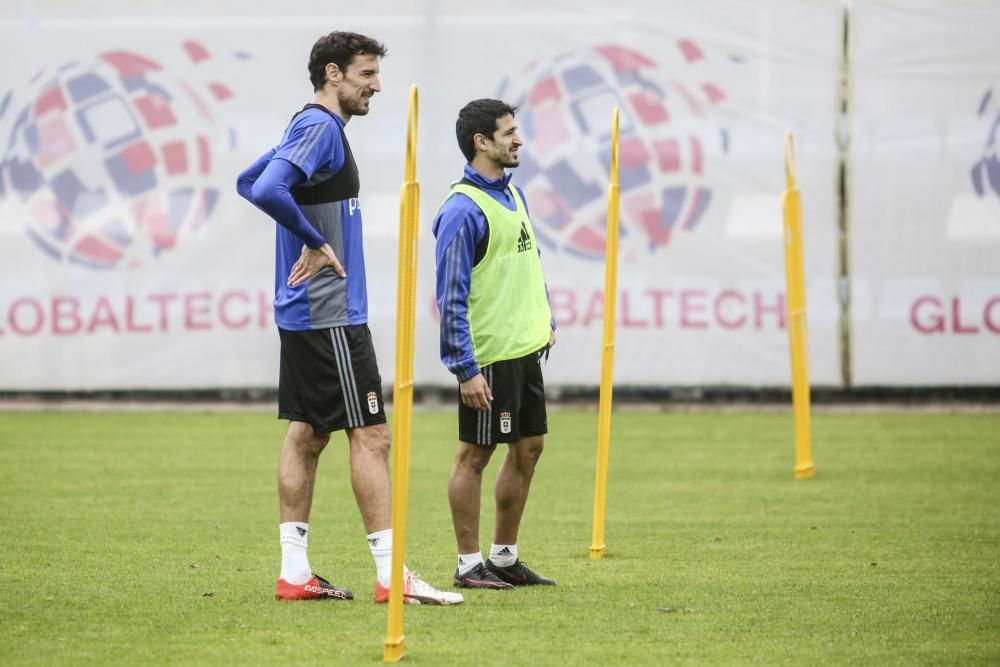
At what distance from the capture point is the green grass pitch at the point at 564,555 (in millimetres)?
5070

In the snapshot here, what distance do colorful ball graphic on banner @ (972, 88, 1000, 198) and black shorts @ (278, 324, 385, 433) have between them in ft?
31.1

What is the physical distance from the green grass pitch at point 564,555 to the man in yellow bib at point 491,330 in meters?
0.30

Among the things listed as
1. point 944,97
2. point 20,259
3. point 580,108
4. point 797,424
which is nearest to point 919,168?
point 944,97

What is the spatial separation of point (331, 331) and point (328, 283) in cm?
17

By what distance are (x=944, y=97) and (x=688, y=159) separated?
2.22 metres

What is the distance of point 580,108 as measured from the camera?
14391mm

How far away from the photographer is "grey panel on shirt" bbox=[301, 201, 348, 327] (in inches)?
226

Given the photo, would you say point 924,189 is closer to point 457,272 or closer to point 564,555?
point 564,555

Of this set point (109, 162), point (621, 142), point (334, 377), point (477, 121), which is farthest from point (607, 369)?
point (109, 162)

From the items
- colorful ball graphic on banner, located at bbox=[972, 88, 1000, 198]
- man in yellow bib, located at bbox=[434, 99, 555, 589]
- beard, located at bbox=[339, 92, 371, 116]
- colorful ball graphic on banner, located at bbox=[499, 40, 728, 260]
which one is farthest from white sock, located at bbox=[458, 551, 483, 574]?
colorful ball graphic on banner, located at bbox=[972, 88, 1000, 198]

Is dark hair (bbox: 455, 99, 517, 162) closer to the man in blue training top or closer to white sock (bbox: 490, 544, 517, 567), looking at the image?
the man in blue training top

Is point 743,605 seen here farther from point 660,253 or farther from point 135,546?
point 660,253

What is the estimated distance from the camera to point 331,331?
5.77 m

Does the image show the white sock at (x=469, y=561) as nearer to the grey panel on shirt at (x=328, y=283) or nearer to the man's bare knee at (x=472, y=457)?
the man's bare knee at (x=472, y=457)
